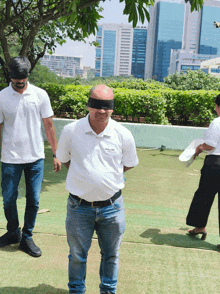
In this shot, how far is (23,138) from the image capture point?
3.34 metres

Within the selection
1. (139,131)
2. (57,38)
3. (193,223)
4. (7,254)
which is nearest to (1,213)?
(7,254)

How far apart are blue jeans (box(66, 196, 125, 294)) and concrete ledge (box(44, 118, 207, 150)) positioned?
6827mm

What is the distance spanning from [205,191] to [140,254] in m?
1.01

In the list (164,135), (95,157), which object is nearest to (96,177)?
(95,157)

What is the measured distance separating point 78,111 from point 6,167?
663cm

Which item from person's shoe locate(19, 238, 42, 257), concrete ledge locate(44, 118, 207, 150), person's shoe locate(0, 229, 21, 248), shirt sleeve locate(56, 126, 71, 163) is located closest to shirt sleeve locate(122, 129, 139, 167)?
shirt sleeve locate(56, 126, 71, 163)

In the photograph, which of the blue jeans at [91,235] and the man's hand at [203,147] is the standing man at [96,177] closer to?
the blue jeans at [91,235]

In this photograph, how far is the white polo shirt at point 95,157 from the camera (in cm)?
237

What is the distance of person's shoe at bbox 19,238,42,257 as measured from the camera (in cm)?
346

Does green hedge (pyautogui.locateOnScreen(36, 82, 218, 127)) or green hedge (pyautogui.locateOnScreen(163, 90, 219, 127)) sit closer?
green hedge (pyautogui.locateOnScreen(36, 82, 218, 127))

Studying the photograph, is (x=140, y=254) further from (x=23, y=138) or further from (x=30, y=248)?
(x=23, y=138)

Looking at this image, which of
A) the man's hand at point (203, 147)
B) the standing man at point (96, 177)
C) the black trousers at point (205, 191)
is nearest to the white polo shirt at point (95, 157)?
the standing man at point (96, 177)

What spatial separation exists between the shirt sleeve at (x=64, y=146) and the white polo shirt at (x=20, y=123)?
0.89 m

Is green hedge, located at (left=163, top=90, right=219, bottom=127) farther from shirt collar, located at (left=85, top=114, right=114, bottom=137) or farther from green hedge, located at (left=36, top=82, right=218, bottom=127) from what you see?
shirt collar, located at (left=85, top=114, right=114, bottom=137)
